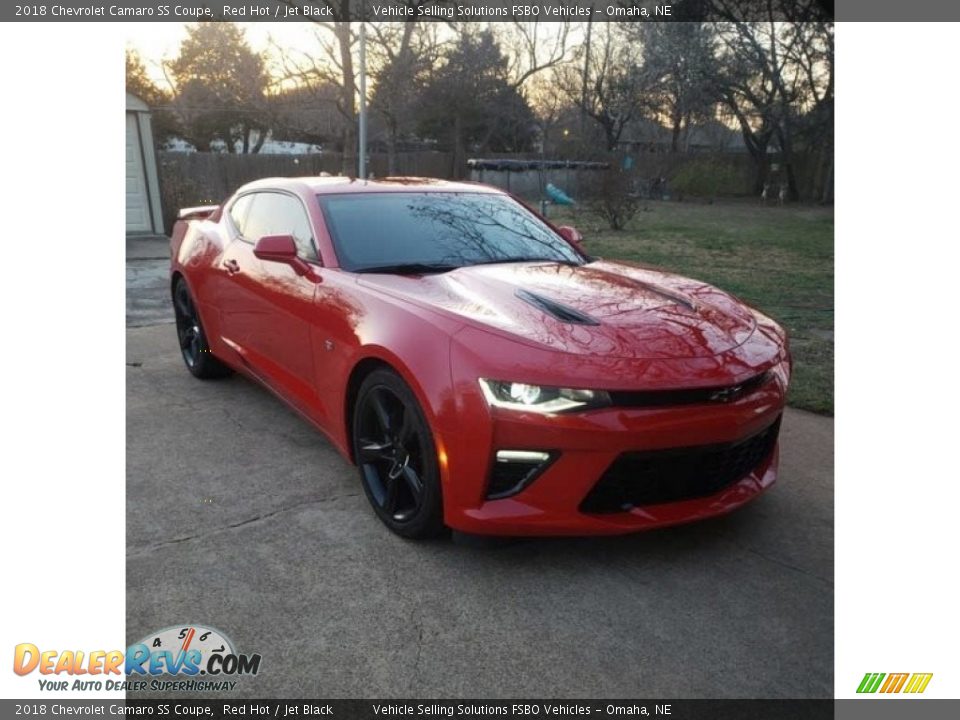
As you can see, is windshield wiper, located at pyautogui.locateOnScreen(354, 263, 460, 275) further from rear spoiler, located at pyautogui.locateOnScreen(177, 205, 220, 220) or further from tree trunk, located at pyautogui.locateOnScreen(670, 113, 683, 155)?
tree trunk, located at pyautogui.locateOnScreen(670, 113, 683, 155)

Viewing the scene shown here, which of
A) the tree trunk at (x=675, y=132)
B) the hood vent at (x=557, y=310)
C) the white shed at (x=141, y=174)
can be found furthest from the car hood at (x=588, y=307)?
the tree trunk at (x=675, y=132)

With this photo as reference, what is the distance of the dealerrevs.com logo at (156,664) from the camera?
2121 mm

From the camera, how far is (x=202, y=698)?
213cm

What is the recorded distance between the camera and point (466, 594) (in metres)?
2.60

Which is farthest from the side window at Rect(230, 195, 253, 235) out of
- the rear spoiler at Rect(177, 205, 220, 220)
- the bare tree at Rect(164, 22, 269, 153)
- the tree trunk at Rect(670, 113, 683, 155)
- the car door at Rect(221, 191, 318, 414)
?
the tree trunk at Rect(670, 113, 683, 155)

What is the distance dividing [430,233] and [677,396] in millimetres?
1693

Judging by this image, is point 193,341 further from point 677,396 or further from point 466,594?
point 677,396

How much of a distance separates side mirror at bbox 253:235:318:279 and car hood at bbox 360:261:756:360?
0.48m

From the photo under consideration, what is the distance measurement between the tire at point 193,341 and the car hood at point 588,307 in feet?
7.59

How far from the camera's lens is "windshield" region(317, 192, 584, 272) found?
347cm

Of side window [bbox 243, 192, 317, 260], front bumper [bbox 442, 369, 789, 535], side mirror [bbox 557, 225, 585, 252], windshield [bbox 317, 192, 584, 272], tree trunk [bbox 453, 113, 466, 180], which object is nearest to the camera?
front bumper [bbox 442, 369, 789, 535]
